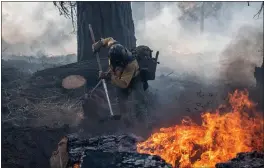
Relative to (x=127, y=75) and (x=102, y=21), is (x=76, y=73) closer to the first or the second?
(x=102, y=21)

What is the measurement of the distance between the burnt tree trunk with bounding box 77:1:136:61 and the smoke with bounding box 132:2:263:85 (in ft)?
13.9

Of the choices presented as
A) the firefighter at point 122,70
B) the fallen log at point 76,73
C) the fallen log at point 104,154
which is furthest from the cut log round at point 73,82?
the fallen log at point 104,154

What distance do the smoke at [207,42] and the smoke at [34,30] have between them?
5.40m

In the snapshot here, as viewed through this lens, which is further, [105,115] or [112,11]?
[112,11]

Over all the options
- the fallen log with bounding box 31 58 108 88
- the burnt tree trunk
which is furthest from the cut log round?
the burnt tree trunk

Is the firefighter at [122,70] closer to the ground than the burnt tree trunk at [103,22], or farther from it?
closer to the ground

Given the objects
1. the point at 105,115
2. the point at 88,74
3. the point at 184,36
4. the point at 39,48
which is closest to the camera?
the point at 105,115

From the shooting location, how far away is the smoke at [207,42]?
13423 millimetres

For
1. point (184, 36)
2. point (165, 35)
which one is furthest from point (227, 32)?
point (165, 35)

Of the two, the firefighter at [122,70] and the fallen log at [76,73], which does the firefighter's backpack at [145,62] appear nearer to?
the firefighter at [122,70]

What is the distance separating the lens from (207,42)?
2316cm

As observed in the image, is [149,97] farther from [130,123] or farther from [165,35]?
[165,35]

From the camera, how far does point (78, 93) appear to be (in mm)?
8750

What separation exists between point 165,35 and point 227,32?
24.2ft
